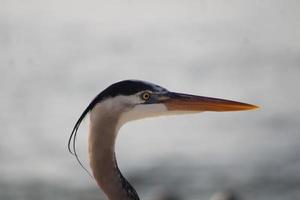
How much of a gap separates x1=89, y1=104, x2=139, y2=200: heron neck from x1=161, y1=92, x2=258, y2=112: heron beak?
25 cm

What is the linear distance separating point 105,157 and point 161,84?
455 cm

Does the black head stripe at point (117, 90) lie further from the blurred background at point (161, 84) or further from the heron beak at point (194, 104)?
the blurred background at point (161, 84)

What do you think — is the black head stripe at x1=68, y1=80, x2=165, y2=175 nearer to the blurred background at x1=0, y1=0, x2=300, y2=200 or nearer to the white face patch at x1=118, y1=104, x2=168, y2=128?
the white face patch at x1=118, y1=104, x2=168, y2=128

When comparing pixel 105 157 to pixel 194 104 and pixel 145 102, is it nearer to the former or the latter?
pixel 145 102

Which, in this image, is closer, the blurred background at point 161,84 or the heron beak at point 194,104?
the heron beak at point 194,104

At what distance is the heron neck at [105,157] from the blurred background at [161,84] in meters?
2.24

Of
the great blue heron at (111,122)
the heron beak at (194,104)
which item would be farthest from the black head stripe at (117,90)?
the heron beak at (194,104)

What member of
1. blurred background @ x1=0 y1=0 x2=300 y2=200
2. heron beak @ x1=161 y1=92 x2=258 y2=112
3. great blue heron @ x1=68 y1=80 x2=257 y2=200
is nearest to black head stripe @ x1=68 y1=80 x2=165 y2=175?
great blue heron @ x1=68 y1=80 x2=257 y2=200

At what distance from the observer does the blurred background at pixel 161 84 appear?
769 centimetres

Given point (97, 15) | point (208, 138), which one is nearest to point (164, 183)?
point (208, 138)

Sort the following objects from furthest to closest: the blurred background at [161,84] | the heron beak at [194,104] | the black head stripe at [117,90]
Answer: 1. the blurred background at [161,84]
2. the heron beak at [194,104]
3. the black head stripe at [117,90]

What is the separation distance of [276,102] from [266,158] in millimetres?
912

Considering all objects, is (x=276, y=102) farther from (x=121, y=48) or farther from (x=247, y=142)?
(x=121, y=48)

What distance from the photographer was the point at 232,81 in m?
8.96
